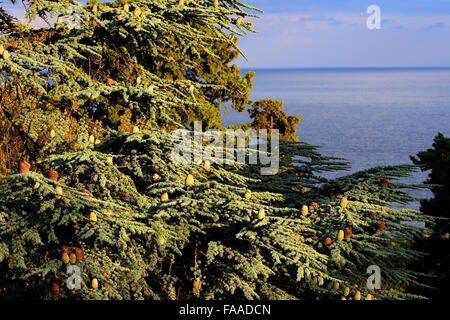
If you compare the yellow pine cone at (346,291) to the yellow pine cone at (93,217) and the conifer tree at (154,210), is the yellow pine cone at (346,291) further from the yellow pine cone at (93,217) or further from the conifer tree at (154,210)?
the yellow pine cone at (93,217)

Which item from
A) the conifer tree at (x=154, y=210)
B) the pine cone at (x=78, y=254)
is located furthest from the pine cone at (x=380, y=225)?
the pine cone at (x=78, y=254)

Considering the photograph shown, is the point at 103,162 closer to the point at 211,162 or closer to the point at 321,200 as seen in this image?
the point at 211,162

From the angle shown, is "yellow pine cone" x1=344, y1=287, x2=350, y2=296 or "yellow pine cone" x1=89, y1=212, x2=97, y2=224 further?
"yellow pine cone" x1=344, y1=287, x2=350, y2=296

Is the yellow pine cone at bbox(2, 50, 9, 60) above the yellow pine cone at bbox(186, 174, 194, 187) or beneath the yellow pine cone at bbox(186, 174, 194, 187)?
above

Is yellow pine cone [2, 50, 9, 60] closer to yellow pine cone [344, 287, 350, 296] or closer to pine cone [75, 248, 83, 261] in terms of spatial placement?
pine cone [75, 248, 83, 261]

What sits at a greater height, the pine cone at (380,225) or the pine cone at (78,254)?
the pine cone at (380,225)

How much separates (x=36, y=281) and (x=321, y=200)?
316cm

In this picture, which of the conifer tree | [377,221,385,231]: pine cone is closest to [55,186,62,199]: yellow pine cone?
the conifer tree

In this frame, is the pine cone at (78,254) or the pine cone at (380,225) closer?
the pine cone at (78,254)

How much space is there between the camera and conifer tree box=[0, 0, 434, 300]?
3.51m

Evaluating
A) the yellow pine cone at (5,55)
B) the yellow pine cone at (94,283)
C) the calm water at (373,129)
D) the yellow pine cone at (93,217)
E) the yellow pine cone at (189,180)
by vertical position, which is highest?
the calm water at (373,129)

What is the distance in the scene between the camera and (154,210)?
3.87m

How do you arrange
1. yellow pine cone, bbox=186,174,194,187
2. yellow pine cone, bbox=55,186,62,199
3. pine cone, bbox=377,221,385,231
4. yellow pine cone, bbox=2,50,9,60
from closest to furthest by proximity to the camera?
1. yellow pine cone, bbox=55,186,62,199
2. yellow pine cone, bbox=186,174,194,187
3. yellow pine cone, bbox=2,50,9,60
4. pine cone, bbox=377,221,385,231

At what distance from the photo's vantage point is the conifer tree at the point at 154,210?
3510 mm
